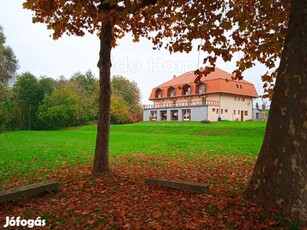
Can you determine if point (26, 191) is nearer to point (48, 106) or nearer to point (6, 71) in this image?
point (6, 71)

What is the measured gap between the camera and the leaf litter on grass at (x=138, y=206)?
4125 mm

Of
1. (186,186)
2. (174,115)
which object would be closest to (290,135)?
(186,186)

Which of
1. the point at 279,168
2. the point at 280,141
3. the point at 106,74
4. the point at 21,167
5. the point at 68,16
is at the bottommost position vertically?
the point at 21,167

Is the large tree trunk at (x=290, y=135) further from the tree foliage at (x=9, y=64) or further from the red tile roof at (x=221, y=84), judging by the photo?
the red tile roof at (x=221, y=84)

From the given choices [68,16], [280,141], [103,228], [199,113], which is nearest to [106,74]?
[68,16]

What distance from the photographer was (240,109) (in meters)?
53.6

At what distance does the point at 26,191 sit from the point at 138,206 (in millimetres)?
2404

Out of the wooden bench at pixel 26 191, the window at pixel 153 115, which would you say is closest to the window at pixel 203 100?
the window at pixel 153 115

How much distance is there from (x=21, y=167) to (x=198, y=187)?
6.96 meters

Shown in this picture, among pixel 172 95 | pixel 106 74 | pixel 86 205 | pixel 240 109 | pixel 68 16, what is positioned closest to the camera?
pixel 86 205

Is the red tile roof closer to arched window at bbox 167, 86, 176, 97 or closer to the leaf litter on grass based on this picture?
arched window at bbox 167, 86, 176, 97

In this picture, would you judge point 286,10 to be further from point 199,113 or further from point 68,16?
point 199,113

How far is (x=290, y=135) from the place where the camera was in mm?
4215

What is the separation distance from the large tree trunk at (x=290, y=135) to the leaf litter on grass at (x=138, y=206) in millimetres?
351
